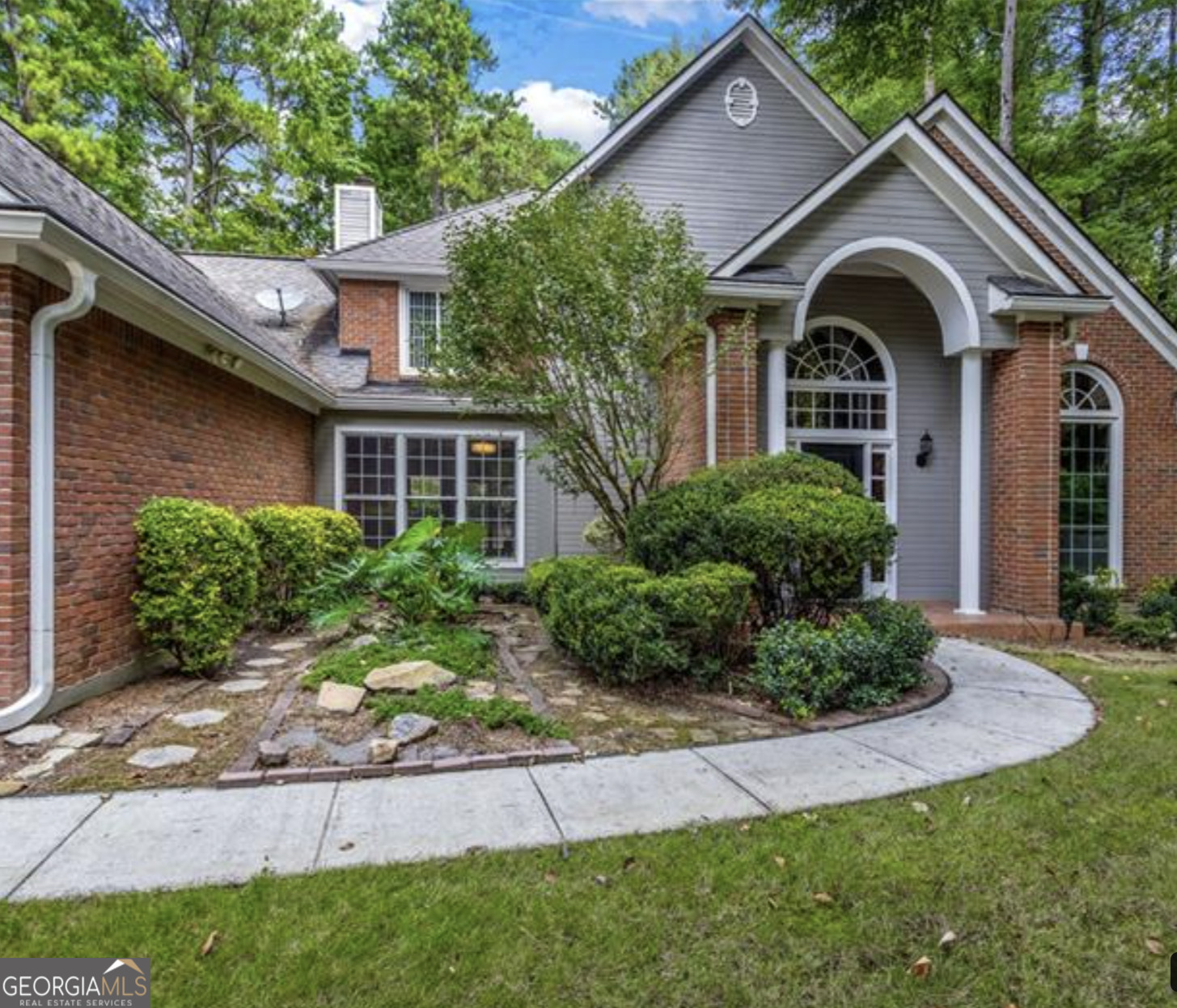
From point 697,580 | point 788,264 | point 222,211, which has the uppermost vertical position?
point 222,211

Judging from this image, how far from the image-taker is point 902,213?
26.5ft

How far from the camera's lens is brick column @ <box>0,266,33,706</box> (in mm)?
4305

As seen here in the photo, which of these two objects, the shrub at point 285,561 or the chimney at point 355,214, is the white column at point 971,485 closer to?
the shrub at point 285,561

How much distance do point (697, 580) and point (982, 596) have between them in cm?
577

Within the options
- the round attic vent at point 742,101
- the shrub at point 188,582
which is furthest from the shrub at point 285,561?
the round attic vent at point 742,101

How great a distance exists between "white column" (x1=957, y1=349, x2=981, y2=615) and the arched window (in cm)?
258

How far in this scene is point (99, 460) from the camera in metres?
5.18

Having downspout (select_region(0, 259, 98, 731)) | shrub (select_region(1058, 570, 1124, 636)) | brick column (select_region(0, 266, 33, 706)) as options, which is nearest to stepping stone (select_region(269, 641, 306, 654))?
downspout (select_region(0, 259, 98, 731))

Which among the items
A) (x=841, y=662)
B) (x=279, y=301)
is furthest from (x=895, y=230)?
(x=279, y=301)

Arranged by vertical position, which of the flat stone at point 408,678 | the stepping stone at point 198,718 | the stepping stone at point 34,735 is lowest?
the stepping stone at point 198,718

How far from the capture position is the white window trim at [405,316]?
1092 centimetres

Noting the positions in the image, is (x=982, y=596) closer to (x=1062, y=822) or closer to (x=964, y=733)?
(x=964, y=733)

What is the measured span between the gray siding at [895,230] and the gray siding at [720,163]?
2613 mm

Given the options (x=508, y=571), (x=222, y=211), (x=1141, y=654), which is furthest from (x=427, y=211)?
(x=1141, y=654)
